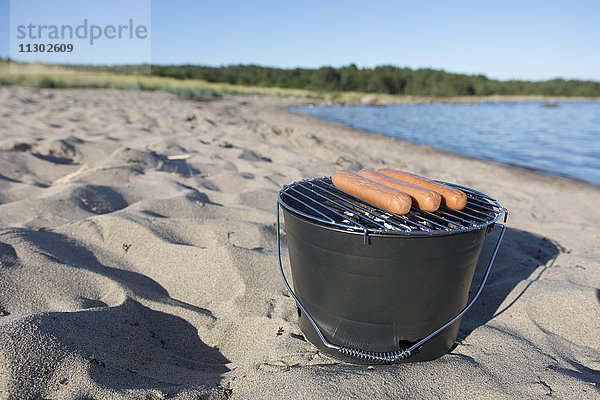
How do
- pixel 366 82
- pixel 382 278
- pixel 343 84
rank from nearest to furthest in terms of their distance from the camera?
pixel 382 278, pixel 343 84, pixel 366 82

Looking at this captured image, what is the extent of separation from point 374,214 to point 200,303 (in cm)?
128

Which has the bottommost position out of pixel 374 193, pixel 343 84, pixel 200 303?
pixel 200 303

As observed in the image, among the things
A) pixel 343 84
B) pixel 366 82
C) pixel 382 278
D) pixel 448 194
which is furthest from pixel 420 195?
pixel 366 82

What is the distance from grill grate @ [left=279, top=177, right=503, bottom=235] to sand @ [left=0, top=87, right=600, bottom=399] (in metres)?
0.64

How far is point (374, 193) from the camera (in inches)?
68.2

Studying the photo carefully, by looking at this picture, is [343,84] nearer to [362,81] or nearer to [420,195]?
[362,81]

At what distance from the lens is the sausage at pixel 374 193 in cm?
161

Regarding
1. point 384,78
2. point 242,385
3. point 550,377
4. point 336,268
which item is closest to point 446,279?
point 336,268

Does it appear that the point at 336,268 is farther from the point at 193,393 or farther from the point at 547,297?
the point at 547,297

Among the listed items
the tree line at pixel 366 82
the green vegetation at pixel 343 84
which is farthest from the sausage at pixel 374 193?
the tree line at pixel 366 82

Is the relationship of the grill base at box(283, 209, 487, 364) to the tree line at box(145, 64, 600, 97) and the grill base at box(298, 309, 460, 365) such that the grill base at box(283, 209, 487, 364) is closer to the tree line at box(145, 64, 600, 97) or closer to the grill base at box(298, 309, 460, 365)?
the grill base at box(298, 309, 460, 365)

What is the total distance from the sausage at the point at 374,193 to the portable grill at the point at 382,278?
5cm

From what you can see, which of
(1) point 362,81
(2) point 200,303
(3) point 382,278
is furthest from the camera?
(1) point 362,81

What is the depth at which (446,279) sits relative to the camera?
1589 millimetres
